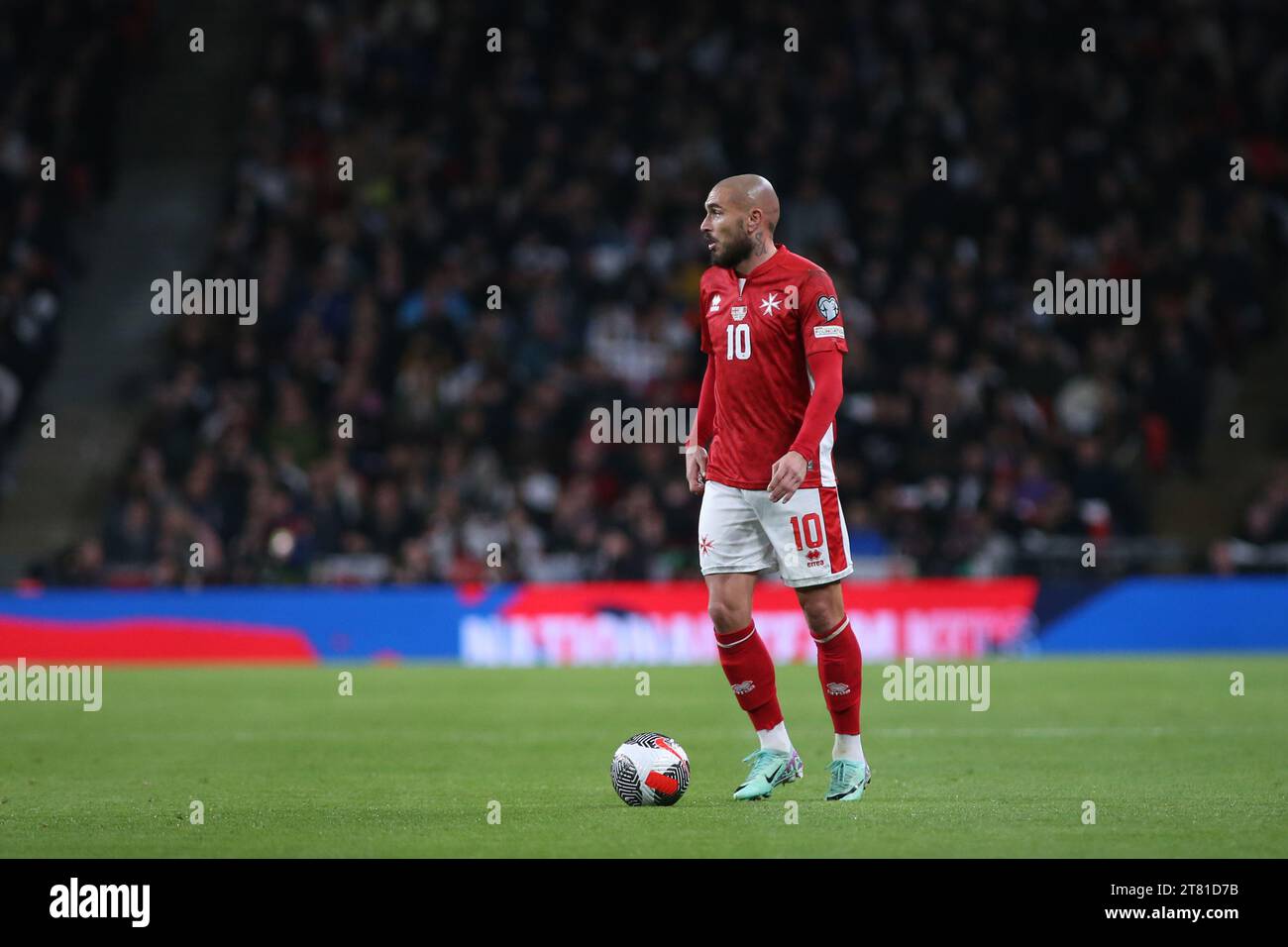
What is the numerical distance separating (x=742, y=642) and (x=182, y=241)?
18848 mm

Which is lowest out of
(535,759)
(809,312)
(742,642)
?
(535,759)

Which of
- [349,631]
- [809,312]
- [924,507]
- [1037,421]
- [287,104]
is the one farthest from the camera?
[287,104]

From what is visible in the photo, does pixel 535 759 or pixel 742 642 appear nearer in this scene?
pixel 742 642

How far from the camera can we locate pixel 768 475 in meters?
8.19

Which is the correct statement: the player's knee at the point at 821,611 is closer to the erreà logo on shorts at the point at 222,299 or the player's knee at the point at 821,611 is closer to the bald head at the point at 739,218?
the bald head at the point at 739,218

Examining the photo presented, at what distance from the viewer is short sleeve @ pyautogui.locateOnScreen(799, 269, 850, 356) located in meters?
8.06

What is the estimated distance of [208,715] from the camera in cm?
1294

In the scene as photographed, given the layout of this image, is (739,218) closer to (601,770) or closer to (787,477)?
(787,477)

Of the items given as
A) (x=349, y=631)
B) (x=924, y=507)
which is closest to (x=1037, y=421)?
(x=924, y=507)

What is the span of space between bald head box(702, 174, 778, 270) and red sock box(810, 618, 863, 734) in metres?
1.72

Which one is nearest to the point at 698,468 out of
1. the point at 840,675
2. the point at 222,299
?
the point at 840,675

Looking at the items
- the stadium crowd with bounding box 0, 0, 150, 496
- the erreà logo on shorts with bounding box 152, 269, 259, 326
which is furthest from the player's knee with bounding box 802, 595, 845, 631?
the stadium crowd with bounding box 0, 0, 150, 496

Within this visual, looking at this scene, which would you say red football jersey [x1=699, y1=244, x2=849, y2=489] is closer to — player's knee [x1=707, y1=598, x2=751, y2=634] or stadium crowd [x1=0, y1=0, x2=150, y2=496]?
player's knee [x1=707, y1=598, x2=751, y2=634]
